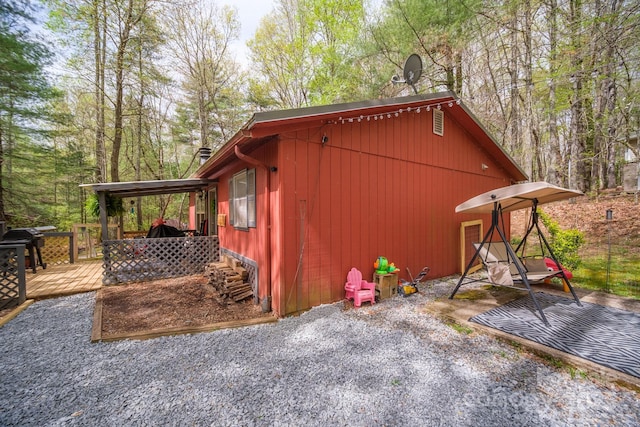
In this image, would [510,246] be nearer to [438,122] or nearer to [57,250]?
[438,122]

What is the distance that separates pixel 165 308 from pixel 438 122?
6.47 meters

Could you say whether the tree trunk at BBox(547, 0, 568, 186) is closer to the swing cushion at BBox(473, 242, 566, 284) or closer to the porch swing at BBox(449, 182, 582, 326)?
the porch swing at BBox(449, 182, 582, 326)

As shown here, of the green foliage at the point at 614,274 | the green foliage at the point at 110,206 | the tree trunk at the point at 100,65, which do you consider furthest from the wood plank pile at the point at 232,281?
the tree trunk at the point at 100,65

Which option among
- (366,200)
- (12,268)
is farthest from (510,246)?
(12,268)

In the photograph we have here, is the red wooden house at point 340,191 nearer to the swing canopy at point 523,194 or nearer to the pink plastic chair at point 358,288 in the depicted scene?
the pink plastic chair at point 358,288

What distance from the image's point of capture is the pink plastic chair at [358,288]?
4180 mm

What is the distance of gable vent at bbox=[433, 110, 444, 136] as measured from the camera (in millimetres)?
5867

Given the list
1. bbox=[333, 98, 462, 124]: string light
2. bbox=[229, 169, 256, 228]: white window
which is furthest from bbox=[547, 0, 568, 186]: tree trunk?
bbox=[229, 169, 256, 228]: white window

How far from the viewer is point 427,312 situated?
3.90 meters

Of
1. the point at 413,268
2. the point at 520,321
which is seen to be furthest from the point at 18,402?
the point at 413,268

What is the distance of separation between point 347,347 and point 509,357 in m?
1.64

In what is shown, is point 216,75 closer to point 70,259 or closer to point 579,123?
point 70,259

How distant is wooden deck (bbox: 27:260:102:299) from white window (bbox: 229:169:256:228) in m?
3.14

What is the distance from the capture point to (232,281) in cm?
470
